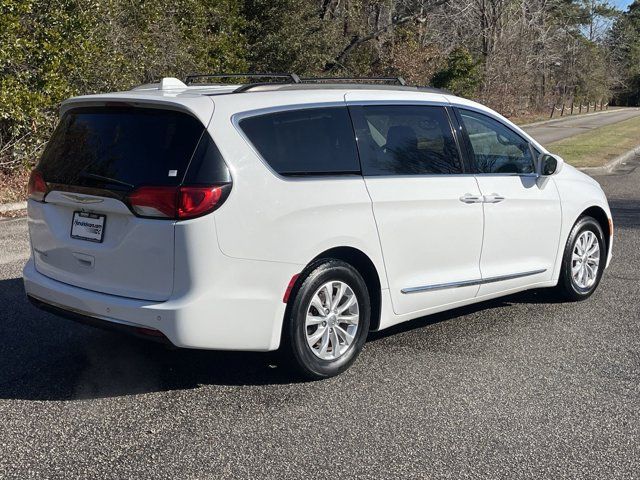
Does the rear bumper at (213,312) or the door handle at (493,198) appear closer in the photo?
the rear bumper at (213,312)

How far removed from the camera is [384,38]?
30750 millimetres

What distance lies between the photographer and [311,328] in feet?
15.8

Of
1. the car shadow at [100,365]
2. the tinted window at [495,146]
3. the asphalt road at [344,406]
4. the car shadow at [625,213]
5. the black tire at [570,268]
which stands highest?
the tinted window at [495,146]

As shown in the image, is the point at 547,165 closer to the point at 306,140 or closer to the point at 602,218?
the point at 602,218

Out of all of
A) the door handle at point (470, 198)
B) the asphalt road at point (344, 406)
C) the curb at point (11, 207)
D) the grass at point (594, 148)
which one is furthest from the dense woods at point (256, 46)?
the door handle at point (470, 198)

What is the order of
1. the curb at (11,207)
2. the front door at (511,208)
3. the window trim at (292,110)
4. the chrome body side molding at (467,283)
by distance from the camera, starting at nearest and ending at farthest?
the window trim at (292,110)
the chrome body side molding at (467,283)
the front door at (511,208)
the curb at (11,207)

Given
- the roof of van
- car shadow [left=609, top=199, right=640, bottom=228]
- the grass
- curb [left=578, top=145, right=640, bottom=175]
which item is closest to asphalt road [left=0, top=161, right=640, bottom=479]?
the roof of van

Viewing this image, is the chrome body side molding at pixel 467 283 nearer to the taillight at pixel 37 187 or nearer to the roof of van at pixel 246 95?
the roof of van at pixel 246 95

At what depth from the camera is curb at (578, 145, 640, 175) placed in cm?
1792

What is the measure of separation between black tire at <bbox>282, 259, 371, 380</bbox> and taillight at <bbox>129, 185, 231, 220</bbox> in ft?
2.45

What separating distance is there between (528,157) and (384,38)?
25.5 m

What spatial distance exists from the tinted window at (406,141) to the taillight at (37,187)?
2.04 m

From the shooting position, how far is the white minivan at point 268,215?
4.28 metres

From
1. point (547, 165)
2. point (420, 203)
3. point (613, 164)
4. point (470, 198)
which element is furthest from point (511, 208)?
point (613, 164)
